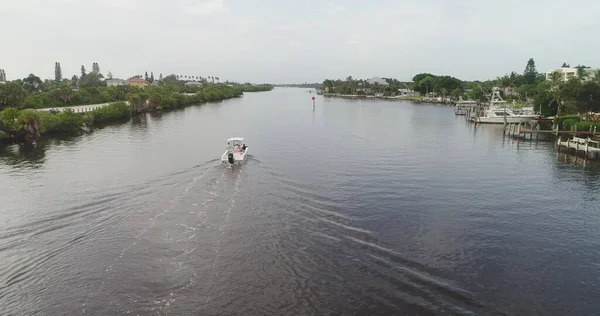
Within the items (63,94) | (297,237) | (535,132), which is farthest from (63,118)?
(535,132)

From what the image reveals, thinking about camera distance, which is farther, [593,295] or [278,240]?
[278,240]

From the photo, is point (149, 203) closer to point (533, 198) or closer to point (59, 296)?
point (59, 296)

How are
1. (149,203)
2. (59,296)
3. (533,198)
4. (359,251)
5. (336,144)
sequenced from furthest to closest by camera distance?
(336,144), (533,198), (149,203), (359,251), (59,296)

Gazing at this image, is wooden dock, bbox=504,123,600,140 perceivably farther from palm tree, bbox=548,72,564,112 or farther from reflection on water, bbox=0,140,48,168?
reflection on water, bbox=0,140,48,168

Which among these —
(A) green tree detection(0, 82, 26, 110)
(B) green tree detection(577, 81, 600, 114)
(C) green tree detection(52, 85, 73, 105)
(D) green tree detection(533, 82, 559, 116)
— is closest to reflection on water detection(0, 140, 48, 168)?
(A) green tree detection(0, 82, 26, 110)

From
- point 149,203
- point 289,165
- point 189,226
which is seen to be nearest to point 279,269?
point 189,226
